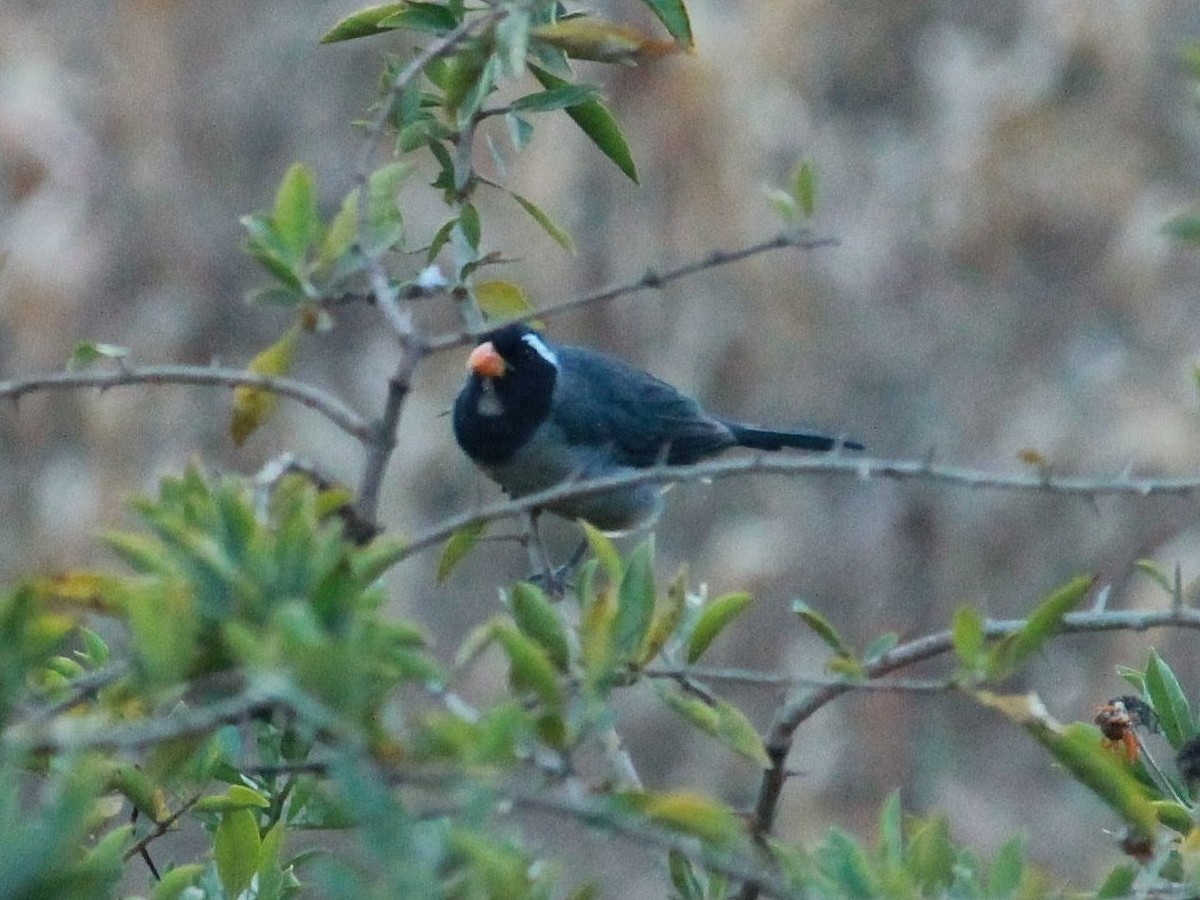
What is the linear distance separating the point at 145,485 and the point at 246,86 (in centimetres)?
241

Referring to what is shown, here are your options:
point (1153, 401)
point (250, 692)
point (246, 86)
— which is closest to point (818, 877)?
point (250, 692)

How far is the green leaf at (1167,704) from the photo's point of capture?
2.24m

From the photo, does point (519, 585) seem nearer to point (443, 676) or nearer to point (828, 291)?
point (443, 676)

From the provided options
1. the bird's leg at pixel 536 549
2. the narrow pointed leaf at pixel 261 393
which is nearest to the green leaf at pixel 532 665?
the narrow pointed leaf at pixel 261 393

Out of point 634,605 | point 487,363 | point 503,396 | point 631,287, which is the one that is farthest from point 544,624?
point 503,396

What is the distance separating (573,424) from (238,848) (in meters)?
2.85

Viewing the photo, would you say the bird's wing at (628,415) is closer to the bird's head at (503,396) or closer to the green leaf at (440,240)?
the bird's head at (503,396)

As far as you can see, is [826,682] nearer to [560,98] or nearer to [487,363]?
[560,98]

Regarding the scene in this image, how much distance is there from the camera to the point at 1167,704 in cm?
224

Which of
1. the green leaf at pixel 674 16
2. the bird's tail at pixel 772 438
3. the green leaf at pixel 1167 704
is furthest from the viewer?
the bird's tail at pixel 772 438

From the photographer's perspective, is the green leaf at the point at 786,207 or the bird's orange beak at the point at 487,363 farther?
the bird's orange beak at the point at 487,363

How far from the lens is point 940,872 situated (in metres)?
1.93

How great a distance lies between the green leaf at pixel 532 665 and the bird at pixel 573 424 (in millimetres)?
2734

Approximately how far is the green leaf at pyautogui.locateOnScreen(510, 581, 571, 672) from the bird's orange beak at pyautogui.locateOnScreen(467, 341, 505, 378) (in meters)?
2.83
